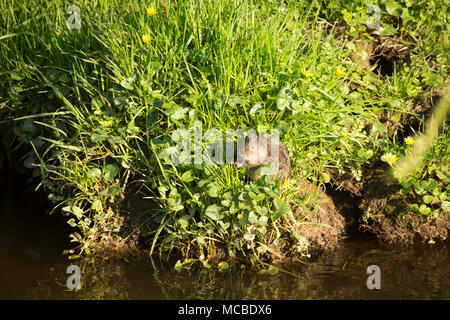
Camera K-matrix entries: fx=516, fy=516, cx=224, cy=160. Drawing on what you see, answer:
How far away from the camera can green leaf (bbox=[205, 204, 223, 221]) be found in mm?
2926

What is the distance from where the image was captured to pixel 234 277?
2.93m

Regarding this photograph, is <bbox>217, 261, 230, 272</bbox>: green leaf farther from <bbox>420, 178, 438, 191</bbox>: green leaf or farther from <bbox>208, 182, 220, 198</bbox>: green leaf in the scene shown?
<bbox>420, 178, 438, 191</bbox>: green leaf

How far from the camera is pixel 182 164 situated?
3033mm

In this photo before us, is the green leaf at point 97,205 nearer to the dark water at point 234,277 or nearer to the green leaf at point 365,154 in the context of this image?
the dark water at point 234,277

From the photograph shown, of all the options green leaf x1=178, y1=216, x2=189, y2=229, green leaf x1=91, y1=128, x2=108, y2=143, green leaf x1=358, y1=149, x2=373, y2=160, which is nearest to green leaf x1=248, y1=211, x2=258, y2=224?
green leaf x1=178, y1=216, x2=189, y2=229

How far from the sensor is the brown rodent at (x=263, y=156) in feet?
9.61

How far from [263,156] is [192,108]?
Answer: 1.72ft

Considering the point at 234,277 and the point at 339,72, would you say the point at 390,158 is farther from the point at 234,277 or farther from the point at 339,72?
the point at 234,277

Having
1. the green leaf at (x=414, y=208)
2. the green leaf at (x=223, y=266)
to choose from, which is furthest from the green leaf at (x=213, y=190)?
the green leaf at (x=414, y=208)

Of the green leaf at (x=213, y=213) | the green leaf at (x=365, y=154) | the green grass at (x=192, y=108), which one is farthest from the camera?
the green leaf at (x=365, y=154)

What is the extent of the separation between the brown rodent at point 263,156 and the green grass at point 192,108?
0.10 meters

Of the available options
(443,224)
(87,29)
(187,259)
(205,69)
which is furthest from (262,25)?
(443,224)

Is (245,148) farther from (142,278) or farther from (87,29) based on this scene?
(87,29)

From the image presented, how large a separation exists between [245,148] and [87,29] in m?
1.45
